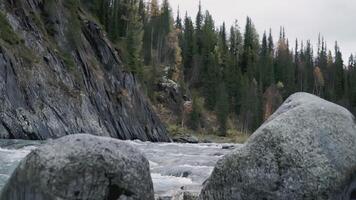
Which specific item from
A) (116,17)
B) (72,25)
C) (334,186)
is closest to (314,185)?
(334,186)

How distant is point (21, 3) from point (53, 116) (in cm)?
1322

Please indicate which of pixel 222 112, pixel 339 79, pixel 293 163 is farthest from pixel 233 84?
pixel 293 163

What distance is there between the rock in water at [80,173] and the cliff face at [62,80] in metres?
29.7

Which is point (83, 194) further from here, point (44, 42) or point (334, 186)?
point (44, 42)

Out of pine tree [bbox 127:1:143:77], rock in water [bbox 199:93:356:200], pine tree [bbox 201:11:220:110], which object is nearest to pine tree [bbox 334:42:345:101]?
pine tree [bbox 201:11:220:110]

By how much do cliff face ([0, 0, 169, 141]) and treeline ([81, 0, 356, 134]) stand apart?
7886 millimetres

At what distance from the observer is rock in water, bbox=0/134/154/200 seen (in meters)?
7.86

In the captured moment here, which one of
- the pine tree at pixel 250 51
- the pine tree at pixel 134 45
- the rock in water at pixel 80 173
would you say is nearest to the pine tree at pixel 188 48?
the pine tree at pixel 250 51

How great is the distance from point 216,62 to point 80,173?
11860 cm

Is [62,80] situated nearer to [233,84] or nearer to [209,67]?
[209,67]

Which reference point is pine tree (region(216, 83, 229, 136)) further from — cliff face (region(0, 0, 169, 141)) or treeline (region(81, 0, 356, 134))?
cliff face (region(0, 0, 169, 141))

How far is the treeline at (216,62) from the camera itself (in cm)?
9175

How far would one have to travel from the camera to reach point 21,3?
4975 cm

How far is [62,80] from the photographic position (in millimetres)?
49406
